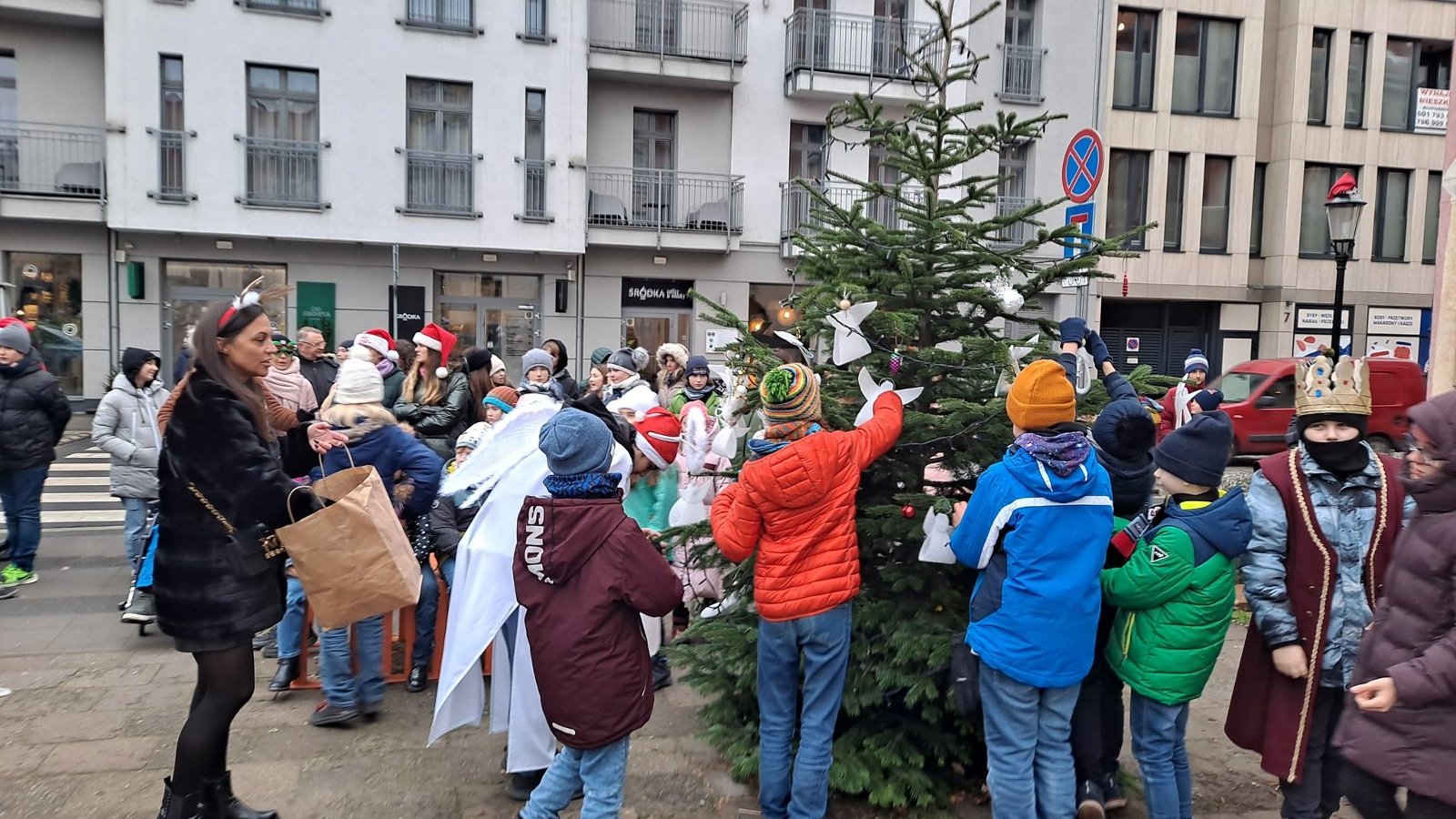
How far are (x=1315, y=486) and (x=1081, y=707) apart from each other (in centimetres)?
126

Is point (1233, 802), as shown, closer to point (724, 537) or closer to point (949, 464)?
point (949, 464)

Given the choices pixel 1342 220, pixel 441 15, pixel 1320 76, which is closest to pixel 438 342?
pixel 1342 220

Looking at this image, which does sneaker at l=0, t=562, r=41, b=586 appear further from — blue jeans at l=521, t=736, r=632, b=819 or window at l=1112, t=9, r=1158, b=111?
window at l=1112, t=9, r=1158, b=111

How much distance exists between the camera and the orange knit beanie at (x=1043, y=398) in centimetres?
332

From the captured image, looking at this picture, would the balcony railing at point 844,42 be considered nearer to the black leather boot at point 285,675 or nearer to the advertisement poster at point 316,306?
the advertisement poster at point 316,306

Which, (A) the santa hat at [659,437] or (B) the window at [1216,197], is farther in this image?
(B) the window at [1216,197]

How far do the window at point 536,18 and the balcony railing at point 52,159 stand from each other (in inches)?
320

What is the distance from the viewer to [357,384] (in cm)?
449

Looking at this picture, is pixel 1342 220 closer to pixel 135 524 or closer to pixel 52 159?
pixel 135 524

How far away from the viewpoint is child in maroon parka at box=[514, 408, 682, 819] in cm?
315

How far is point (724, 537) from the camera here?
355cm

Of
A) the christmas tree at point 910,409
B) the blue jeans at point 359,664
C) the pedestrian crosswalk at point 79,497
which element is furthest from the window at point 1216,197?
the blue jeans at point 359,664

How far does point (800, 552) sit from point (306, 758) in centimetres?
262

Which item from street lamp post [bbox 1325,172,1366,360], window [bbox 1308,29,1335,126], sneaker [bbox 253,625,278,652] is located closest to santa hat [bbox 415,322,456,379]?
sneaker [bbox 253,625,278,652]
